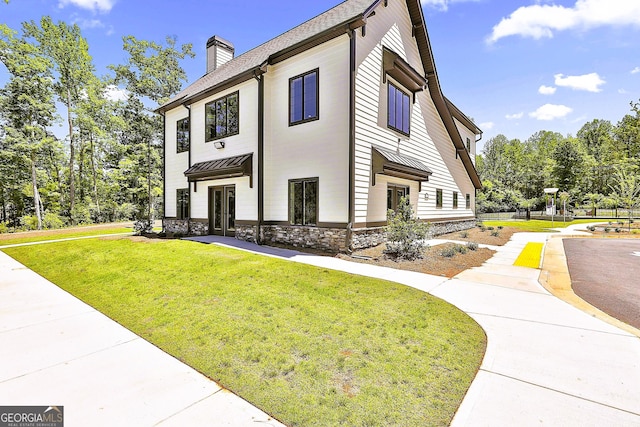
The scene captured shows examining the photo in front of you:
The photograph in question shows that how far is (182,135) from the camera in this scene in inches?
648

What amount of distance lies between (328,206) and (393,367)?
24.5 feet

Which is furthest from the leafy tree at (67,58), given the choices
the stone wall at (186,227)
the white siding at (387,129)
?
the white siding at (387,129)

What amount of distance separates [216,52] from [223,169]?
11.8 meters

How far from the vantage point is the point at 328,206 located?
1035 cm

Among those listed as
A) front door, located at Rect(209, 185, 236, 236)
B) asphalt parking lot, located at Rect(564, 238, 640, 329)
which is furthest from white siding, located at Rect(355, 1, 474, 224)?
front door, located at Rect(209, 185, 236, 236)

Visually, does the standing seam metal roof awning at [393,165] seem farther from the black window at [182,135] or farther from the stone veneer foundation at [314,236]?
the black window at [182,135]

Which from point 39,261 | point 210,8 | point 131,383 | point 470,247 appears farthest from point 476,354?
point 210,8

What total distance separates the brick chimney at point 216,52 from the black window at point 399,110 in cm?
1318

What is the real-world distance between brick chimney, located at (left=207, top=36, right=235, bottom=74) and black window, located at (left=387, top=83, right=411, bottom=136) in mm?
13177

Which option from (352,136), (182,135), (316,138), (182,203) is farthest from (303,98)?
(182,203)

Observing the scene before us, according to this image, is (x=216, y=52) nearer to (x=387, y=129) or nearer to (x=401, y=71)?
(x=401, y=71)

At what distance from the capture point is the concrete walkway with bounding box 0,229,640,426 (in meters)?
2.44

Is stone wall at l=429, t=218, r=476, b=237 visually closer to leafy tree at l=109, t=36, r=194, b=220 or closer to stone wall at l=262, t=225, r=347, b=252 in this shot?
stone wall at l=262, t=225, r=347, b=252

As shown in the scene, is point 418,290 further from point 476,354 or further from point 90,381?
point 90,381
